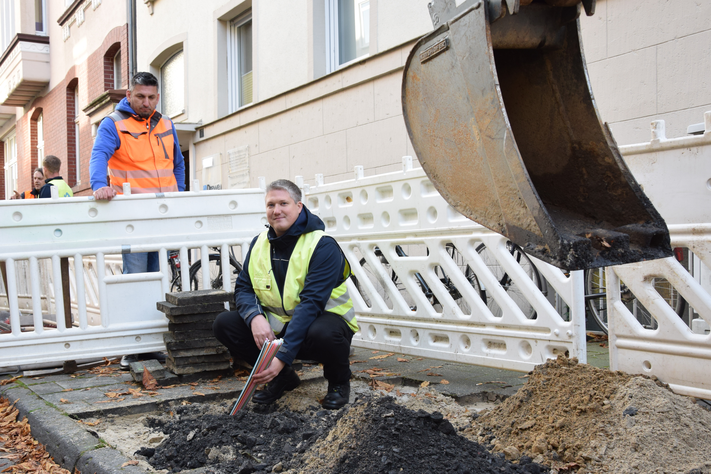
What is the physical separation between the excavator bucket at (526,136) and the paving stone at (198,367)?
106 inches

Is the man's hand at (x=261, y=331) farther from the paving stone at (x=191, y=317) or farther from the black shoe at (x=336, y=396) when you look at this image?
the paving stone at (x=191, y=317)

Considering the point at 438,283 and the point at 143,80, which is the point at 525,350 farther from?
the point at 143,80

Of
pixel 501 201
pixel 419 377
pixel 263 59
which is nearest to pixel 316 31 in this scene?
pixel 263 59

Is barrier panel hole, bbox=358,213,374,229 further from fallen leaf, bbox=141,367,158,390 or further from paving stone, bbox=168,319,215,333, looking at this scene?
fallen leaf, bbox=141,367,158,390

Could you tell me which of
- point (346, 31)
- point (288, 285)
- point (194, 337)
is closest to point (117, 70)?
point (346, 31)

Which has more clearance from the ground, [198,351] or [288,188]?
[288,188]

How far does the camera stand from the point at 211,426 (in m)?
3.12

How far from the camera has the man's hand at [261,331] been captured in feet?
12.2

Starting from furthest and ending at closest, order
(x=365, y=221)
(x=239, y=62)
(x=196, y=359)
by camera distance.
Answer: (x=239, y=62)
(x=365, y=221)
(x=196, y=359)

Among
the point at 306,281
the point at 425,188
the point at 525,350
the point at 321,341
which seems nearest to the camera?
the point at 321,341

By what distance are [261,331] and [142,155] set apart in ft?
8.21

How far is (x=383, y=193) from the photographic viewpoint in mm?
5184

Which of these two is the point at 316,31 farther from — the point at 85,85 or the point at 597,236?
the point at 85,85

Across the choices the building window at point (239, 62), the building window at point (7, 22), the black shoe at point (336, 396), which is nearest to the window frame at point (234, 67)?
the building window at point (239, 62)
